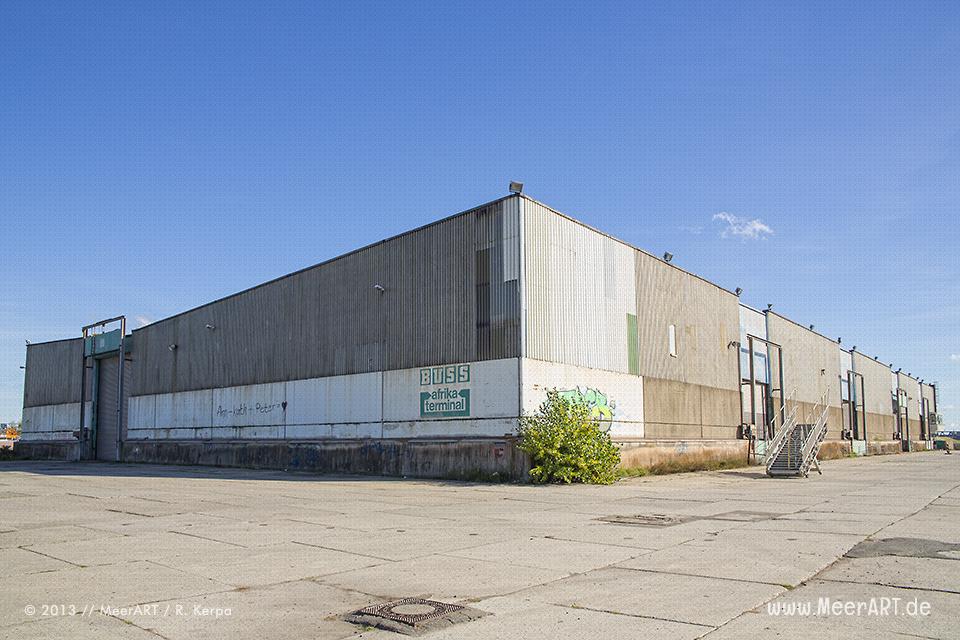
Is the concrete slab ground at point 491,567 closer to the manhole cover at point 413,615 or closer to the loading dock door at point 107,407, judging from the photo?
the manhole cover at point 413,615

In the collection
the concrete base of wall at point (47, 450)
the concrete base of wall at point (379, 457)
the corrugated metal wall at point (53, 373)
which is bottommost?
the concrete base of wall at point (47, 450)

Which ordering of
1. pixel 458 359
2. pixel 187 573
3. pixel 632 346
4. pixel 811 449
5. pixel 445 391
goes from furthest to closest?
pixel 811 449, pixel 632 346, pixel 445 391, pixel 458 359, pixel 187 573

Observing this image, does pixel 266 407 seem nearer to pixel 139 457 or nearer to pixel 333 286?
pixel 333 286

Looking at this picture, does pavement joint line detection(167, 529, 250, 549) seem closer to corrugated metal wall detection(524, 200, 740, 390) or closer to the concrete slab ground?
the concrete slab ground

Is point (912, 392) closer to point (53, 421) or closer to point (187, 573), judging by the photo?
point (53, 421)

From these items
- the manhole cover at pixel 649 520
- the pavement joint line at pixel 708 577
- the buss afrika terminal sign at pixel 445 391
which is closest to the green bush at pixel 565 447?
the buss afrika terminal sign at pixel 445 391

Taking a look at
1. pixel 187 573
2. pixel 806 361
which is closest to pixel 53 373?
pixel 806 361

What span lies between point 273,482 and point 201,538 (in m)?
14.7

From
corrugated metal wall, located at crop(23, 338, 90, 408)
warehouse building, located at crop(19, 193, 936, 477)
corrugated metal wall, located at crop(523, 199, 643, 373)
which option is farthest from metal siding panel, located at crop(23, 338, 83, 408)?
corrugated metal wall, located at crop(523, 199, 643, 373)

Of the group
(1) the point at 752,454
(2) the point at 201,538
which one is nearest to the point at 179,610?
(2) the point at 201,538

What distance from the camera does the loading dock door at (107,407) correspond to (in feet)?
175

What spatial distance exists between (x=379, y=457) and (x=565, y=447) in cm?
898

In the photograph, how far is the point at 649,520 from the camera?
47.4ft

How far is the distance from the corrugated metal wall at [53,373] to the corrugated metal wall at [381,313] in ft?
57.9
